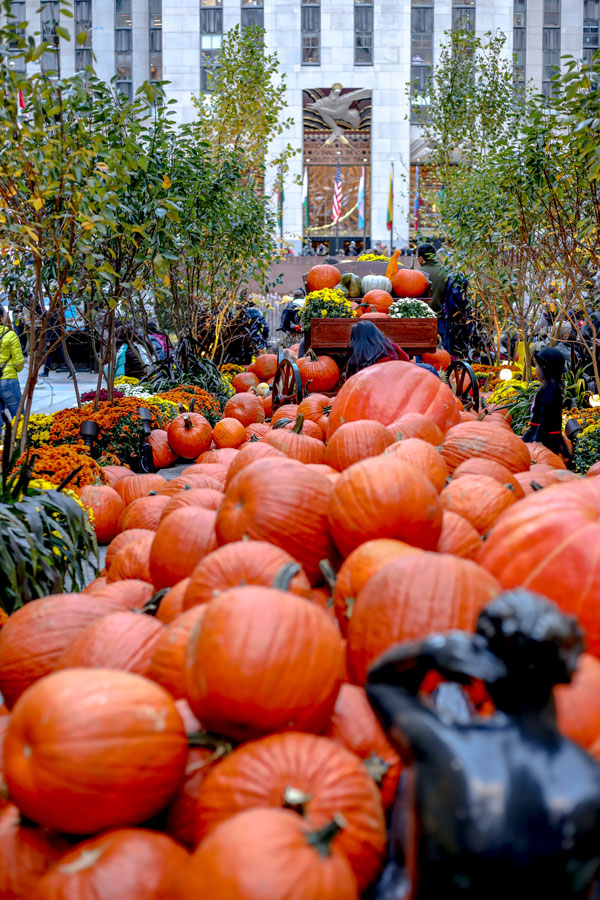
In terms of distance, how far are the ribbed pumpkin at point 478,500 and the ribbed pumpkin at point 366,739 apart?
→ 3.28 feet

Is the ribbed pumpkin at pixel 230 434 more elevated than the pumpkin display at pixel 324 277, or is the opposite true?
the pumpkin display at pixel 324 277

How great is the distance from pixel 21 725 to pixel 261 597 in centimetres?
56

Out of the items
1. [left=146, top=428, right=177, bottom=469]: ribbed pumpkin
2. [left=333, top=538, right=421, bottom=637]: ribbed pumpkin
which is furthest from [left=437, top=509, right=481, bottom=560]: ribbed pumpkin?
[left=146, top=428, right=177, bottom=469]: ribbed pumpkin

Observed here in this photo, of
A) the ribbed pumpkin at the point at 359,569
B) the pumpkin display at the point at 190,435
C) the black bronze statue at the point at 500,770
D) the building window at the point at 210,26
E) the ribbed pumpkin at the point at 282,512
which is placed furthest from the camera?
the building window at the point at 210,26

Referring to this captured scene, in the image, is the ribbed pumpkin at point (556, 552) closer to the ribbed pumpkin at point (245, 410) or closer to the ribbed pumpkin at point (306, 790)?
the ribbed pumpkin at point (306, 790)

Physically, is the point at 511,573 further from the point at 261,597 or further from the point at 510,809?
the point at 510,809

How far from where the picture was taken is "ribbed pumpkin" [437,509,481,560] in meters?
2.45

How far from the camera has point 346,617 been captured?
2137 millimetres

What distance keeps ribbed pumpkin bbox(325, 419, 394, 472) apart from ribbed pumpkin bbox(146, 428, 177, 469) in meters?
5.42

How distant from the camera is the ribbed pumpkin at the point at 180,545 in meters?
2.61

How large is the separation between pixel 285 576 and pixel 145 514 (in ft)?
5.90

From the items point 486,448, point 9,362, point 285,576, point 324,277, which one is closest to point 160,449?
point 9,362

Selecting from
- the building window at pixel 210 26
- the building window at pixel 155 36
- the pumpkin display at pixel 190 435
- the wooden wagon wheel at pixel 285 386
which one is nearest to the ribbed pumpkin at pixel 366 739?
the wooden wagon wheel at pixel 285 386

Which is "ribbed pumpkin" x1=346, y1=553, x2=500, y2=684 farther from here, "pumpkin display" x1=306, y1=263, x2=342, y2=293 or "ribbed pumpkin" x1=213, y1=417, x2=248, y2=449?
"pumpkin display" x1=306, y1=263, x2=342, y2=293
